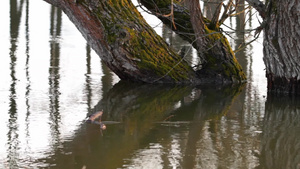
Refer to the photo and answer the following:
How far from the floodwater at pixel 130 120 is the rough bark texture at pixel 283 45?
0.28 meters

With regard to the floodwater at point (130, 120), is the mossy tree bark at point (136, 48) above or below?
above

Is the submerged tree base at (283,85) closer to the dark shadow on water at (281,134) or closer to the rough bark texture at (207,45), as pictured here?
the dark shadow on water at (281,134)

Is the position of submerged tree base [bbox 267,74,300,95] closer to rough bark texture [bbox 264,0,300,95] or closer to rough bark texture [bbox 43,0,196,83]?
rough bark texture [bbox 264,0,300,95]

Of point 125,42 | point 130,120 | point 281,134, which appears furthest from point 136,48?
point 281,134

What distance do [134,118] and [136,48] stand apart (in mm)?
1924

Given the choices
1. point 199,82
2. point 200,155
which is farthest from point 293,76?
point 200,155

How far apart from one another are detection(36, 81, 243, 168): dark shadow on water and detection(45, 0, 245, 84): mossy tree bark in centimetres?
28

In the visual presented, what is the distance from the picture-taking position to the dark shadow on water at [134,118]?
220 inches

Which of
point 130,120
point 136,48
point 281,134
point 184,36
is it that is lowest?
point 281,134

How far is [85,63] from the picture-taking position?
35.5ft

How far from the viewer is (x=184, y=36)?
963 cm

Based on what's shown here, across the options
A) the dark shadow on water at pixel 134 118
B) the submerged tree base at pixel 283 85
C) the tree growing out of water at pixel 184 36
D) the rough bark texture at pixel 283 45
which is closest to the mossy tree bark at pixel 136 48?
the tree growing out of water at pixel 184 36

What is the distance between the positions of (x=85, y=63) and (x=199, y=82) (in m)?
2.38

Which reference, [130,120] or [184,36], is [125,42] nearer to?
[184,36]
